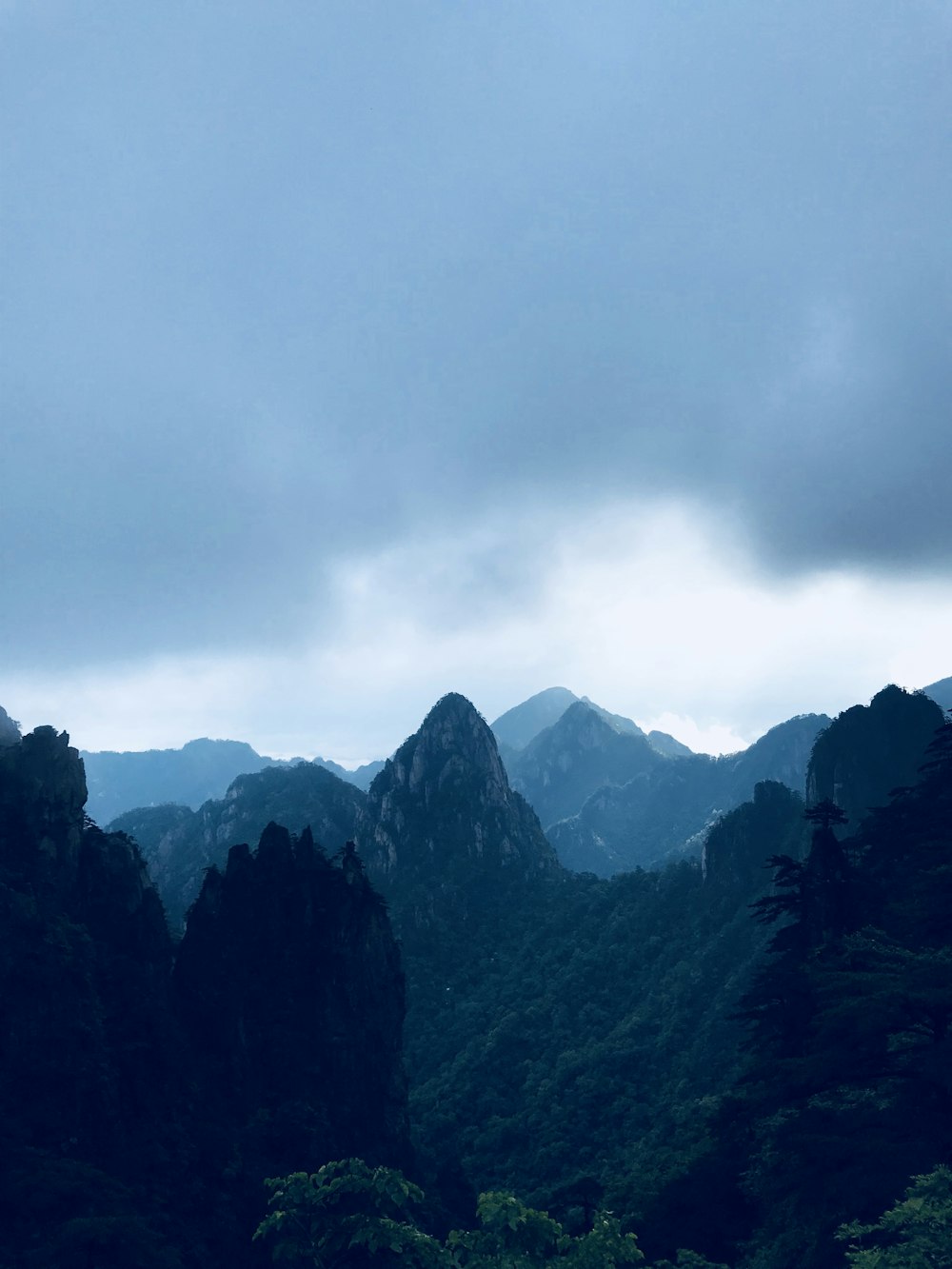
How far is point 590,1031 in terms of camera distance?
10900 cm

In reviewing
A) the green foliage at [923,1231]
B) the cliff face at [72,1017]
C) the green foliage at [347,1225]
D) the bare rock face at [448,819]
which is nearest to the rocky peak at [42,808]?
the cliff face at [72,1017]

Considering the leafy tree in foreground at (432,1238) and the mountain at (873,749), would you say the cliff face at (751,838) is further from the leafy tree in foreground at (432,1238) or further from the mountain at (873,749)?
the leafy tree in foreground at (432,1238)

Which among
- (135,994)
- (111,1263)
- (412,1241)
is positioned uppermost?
(412,1241)

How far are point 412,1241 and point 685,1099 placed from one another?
74.2 m

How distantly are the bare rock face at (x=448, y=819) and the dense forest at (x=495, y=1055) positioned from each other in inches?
961

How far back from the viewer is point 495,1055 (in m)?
108

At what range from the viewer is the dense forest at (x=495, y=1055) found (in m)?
22.2

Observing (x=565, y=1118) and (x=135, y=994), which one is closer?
(x=135, y=994)

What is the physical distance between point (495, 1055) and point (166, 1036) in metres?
63.3

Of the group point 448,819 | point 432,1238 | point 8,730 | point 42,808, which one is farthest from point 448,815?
point 432,1238

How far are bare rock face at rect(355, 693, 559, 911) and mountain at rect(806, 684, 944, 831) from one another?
69162mm

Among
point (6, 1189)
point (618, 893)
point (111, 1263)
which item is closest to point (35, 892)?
point (6, 1189)

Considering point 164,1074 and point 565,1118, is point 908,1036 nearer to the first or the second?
point 164,1074

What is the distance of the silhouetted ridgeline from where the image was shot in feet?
138
